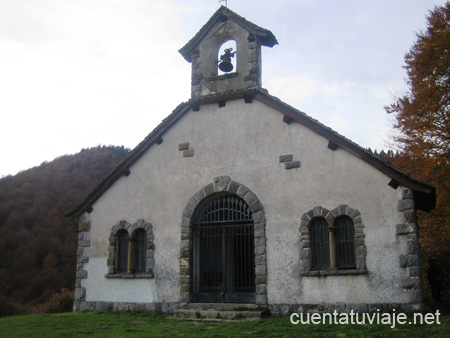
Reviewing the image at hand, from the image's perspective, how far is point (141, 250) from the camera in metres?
13.3

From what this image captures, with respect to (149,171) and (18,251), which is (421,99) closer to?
(149,171)

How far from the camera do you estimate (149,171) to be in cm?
1358

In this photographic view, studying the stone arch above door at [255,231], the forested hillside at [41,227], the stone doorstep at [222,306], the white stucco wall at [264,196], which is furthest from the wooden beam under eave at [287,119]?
the forested hillside at [41,227]

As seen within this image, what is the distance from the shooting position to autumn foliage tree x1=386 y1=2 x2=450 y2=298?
1566cm

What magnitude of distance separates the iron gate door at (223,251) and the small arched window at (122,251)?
7.18 ft

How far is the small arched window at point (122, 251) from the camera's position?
1344cm

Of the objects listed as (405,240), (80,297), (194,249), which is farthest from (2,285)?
(405,240)

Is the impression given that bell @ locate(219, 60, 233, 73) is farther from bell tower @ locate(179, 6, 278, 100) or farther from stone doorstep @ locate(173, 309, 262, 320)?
stone doorstep @ locate(173, 309, 262, 320)

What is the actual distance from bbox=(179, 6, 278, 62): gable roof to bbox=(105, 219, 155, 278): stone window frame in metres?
5.17

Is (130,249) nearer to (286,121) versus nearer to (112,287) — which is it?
(112,287)

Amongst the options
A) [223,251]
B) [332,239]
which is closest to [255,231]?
[223,251]

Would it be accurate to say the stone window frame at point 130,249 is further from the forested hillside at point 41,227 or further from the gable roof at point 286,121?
the forested hillside at point 41,227

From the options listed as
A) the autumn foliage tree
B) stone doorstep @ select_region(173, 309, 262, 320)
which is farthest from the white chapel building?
the autumn foliage tree

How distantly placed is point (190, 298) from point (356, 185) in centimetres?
510
